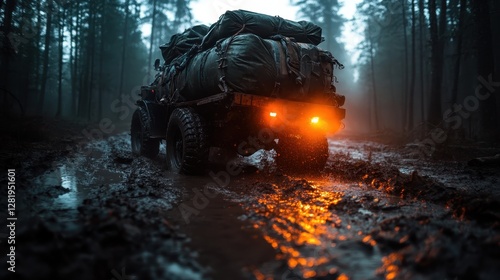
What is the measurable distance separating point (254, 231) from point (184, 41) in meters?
5.60

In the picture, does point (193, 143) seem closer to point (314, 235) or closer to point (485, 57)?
point (314, 235)

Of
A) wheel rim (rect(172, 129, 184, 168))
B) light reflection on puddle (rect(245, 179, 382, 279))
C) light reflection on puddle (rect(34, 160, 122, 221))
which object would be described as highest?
wheel rim (rect(172, 129, 184, 168))

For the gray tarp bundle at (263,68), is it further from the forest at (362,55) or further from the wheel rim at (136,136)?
the forest at (362,55)

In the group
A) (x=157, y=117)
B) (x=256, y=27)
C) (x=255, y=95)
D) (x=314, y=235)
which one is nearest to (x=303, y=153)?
(x=255, y=95)

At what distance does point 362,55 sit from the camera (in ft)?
93.3

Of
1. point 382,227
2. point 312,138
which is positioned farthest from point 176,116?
point 382,227

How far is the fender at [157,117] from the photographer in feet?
23.2

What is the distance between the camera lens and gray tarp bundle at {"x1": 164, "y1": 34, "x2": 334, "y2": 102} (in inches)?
175

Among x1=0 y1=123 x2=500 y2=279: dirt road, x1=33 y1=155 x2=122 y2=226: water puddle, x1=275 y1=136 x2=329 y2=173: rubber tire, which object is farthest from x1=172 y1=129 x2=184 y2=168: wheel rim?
x1=275 y1=136 x2=329 y2=173: rubber tire

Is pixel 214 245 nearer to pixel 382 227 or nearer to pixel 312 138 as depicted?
pixel 382 227

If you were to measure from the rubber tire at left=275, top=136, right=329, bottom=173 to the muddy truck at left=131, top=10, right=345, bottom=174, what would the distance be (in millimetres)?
19

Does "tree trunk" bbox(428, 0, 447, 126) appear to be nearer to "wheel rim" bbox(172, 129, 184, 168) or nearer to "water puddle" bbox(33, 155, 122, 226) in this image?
"wheel rim" bbox(172, 129, 184, 168)

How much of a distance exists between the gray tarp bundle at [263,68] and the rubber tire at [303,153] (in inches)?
32.1

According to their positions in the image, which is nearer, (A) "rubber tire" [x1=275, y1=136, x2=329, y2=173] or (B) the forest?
(A) "rubber tire" [x1=275, y1=136, x2=329, y2=173]
